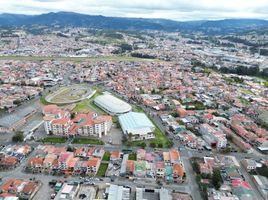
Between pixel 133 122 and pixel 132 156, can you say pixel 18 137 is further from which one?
pixel 133 122

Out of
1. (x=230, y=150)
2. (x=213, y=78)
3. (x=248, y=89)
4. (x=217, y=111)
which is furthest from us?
(x=213, y=78)

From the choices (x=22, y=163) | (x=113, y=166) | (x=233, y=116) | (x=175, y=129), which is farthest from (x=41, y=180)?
(x=233, y=116)

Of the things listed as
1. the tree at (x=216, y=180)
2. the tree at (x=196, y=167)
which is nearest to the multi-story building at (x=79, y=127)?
the tree at (x=196, y=167)

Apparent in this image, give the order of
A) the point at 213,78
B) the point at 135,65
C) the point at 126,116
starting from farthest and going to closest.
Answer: the point at 135,65 → the point at 213,78 → the point at 126,116

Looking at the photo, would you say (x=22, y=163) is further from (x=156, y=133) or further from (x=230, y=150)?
(x=230, y=150)

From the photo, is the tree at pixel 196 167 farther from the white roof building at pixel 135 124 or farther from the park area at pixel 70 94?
the park area at pixel 70 94

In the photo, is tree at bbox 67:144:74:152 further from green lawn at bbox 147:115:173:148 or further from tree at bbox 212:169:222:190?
tree at bbox 212:169:222:190
